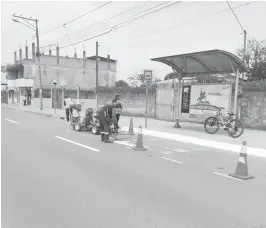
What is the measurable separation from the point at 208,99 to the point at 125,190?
9.32m

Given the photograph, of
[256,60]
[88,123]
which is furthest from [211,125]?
[256,60]

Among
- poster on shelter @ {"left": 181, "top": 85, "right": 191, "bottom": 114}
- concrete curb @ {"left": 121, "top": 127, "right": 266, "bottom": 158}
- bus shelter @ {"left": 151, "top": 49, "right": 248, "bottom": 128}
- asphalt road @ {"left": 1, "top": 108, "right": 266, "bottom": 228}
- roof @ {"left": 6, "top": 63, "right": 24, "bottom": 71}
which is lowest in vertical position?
concrete curb @ {"left": 121, "top": 127, "right": 266, "bottom": 158}

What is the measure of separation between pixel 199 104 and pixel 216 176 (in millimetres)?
7783

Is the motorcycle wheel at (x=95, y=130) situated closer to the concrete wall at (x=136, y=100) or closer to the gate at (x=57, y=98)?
the concrete wall at (x=136, y=100)

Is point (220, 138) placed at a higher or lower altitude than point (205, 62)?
lower

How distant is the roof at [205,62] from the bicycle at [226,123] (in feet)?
6.70

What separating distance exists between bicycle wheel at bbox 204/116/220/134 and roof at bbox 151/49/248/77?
92.3 inches

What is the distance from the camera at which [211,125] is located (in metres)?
12.9

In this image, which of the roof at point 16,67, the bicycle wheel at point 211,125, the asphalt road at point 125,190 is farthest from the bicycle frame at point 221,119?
the roof at point 16,67

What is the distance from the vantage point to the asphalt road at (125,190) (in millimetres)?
3926

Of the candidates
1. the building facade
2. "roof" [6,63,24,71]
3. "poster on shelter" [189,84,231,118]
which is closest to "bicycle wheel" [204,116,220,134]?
"poster on shelter" [189,84,231,118]

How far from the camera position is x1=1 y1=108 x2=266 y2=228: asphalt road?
12.9ft

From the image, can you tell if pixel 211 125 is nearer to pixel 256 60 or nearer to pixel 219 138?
pixel 219 138

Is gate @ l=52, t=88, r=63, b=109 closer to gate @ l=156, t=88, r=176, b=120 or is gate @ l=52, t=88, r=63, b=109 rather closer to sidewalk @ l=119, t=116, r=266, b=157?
gate @ l=156, t=88, r=176, b=120
